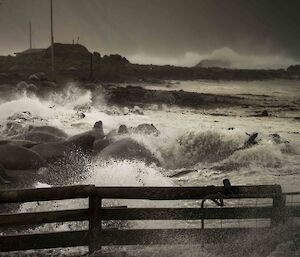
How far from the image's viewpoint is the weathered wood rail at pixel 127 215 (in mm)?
7309

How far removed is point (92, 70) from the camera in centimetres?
7419

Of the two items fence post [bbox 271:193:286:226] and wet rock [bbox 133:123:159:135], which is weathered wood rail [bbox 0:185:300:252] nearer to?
fence post [bbox 271:193:286:226]

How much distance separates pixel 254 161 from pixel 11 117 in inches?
759

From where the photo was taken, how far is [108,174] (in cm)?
1644

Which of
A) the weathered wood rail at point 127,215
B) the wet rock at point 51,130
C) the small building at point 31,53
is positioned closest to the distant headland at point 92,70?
the small building at point 31,53

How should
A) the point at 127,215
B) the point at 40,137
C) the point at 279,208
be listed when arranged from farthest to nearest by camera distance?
the point at 40,137 < the point at 279,208 < the point at 127,215

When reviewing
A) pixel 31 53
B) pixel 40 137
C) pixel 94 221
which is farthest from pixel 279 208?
pixel 31 53

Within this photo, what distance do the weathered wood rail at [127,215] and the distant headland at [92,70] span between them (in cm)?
5824

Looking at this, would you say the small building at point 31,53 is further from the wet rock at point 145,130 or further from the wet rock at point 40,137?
the wet rock at point 40,137

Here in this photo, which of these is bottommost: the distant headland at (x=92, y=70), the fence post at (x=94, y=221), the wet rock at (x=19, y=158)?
the wet rock at (x=19, y=158)

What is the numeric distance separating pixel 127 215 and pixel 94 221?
0.56m

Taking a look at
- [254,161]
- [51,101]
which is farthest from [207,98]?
[254,161]

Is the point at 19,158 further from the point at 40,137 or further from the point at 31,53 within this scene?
the point at 31,53

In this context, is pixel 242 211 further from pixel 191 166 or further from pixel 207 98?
pixel 207 98
